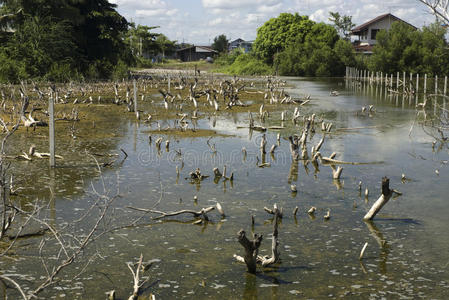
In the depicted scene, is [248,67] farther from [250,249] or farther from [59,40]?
[250,249]

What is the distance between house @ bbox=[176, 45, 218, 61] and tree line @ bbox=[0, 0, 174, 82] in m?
74.4

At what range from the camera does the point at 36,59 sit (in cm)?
4253

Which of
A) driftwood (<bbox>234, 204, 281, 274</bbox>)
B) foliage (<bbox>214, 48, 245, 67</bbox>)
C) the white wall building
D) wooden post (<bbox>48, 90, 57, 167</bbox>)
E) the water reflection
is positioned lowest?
the water reflection

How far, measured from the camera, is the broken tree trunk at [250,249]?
7251 millimetres

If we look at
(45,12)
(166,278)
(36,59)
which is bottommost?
(166,278)

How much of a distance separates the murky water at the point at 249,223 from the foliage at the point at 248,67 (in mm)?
67658

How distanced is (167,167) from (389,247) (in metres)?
7.21

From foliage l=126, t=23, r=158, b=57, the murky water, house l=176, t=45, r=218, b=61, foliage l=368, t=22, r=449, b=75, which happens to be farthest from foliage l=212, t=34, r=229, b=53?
the murky water

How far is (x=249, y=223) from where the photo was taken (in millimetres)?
10250

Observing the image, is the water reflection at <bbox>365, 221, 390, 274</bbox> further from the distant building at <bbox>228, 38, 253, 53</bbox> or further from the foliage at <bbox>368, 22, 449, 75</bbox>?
the distant building at <bbox>228, 38, 253, 53</bbox>

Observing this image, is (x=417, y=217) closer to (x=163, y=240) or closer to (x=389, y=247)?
(x=389, y=247)

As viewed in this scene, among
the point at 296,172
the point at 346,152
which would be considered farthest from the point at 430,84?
the point at 296,172

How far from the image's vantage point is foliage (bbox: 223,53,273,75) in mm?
86062

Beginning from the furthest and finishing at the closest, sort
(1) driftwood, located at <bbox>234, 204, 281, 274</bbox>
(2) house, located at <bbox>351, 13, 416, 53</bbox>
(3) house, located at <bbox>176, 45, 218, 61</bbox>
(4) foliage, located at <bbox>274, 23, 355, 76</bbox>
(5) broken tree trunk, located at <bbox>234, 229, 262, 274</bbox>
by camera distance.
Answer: (3) house, located at <bbox>176, 45, 218, 61</bbox> → (2) house, located at <bbox>351, 13, 416, 53</bbox> → (4) foliage, located at <bbox>274, 23, 355, 76</bbox> → (1) driftwood, located at <bbox>234, 204, 281, 274</bbox> → (5) broken tree trunk, located at <bbox>234, 229, 262, 274</bbox>
